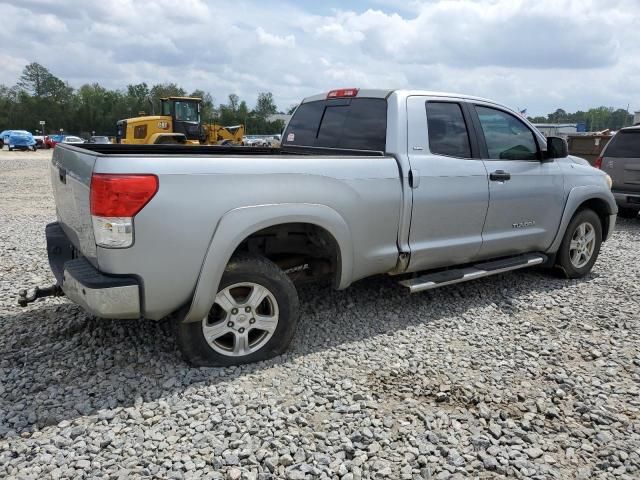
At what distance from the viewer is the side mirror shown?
5.16 metres

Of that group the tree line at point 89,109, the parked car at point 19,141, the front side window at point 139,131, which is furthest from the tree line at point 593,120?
the parked car at point 19,141

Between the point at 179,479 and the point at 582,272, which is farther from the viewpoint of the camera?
the point at 582,272

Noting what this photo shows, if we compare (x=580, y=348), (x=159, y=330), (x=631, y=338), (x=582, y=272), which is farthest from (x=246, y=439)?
(x=582, y=272)

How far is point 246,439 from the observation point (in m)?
2.76

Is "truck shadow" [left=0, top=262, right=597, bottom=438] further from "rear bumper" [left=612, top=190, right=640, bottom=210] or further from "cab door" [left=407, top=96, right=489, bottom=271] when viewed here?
"rear bumper" [left=612, top=190, right=640, bottom=210]

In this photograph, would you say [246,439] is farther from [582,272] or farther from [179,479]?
[582,272]

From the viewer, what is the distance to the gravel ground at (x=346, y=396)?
2.62 m

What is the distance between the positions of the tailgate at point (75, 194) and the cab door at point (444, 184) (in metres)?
2.35

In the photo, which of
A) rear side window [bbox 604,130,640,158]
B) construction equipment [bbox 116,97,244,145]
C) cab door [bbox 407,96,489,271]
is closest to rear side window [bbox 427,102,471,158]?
cab door [bbox 407,96,489,271]

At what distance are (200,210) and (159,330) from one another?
1.43m

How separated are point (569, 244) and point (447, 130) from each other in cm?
224

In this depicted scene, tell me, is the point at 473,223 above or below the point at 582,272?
above

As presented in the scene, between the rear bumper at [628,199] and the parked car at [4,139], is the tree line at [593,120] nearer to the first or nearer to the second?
the rear bumper at [628,199]

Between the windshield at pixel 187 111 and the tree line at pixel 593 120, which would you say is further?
the tree line at pixel 593 120
